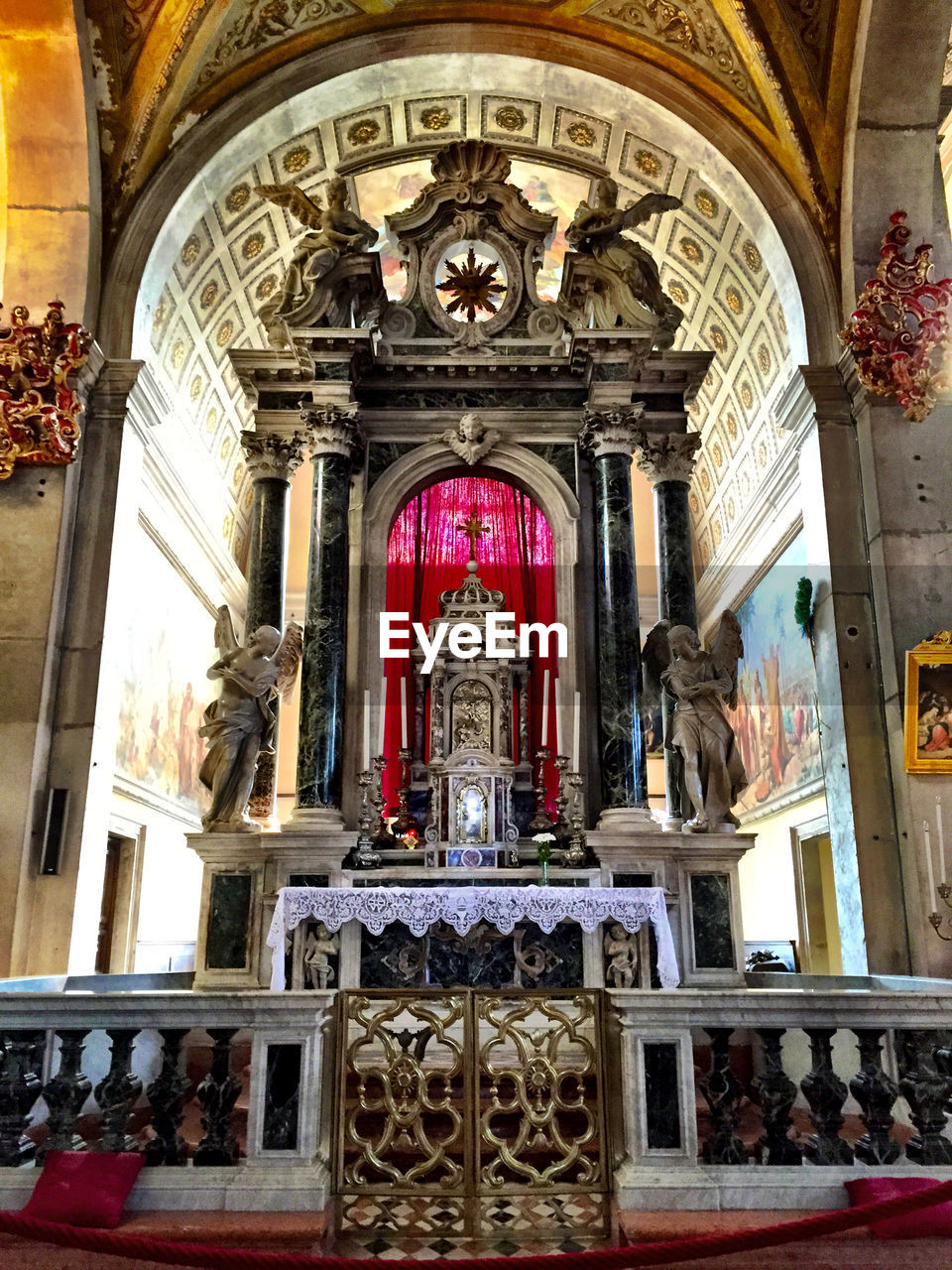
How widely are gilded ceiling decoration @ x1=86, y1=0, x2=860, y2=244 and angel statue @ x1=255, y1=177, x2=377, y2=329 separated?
1.64m

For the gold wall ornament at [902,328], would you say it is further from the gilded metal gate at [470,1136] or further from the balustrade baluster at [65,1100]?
the balustrade baluster at [65,1100]

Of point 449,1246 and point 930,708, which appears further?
point 930,708

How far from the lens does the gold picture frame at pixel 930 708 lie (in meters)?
8.65

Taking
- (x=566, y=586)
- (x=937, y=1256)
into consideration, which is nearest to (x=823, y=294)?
(x=566, y=586)

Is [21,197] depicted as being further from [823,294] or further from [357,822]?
[823,294]

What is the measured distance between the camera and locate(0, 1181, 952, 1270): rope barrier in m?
2.85

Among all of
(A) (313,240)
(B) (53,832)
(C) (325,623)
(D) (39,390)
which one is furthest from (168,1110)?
(A) (313,240)

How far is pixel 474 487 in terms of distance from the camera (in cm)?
1107

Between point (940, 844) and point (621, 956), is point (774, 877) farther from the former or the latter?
point (621, 956)

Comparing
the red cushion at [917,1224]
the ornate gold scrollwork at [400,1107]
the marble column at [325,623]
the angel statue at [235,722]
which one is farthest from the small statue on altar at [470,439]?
the red cushion at [917,1224]

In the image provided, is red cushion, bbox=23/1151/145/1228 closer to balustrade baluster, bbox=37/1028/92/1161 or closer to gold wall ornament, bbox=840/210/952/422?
balustrade baluster, bbox=37/1028/92/1161

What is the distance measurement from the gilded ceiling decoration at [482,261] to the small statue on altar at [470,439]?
2.45 m

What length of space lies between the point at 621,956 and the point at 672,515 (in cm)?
457

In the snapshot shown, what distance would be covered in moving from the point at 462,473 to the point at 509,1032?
7023 mm
